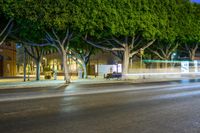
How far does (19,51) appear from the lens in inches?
3125

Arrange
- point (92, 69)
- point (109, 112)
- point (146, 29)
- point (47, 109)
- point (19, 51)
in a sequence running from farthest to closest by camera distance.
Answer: point (19, 51) → point (92, 69) → point (146, 29) → point (47, 109) → point (109, 112)

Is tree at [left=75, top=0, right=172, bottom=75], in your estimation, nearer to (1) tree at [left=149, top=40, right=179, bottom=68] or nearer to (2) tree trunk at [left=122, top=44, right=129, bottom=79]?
(2) tree trunk at [left=122, top=44, right=129, bottom=79]

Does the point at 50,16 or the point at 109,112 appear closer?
the point at 109,112

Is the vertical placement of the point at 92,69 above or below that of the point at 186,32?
below

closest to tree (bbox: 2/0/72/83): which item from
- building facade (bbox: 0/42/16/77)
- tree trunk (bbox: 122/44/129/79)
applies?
tree trunk (bbox: 122/44/129/79)

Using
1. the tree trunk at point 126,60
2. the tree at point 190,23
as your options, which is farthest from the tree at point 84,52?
the tree at point 190,23

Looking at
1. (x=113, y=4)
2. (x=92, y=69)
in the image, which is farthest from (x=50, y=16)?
(x=92, y=69)

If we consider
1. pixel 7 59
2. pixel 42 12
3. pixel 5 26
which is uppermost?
pixel 42 12

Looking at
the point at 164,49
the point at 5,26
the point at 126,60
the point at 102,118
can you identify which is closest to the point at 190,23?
the point at 164,49

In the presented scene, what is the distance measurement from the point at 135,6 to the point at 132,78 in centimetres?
909

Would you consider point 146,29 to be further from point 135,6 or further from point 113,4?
point 113,4

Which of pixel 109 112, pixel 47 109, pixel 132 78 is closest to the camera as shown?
pixel 109 112

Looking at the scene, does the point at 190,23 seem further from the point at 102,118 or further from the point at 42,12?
the point at 102,118

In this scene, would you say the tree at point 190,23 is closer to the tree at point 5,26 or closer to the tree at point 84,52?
the tree at point 84,52
